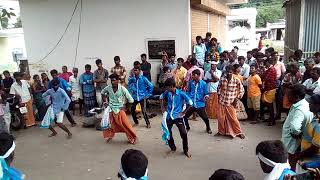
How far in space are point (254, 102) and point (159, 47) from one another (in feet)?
11.6

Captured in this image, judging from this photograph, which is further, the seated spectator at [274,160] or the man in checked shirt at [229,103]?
the man in checked shirt at [229,103]

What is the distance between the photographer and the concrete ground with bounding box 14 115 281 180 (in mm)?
5582

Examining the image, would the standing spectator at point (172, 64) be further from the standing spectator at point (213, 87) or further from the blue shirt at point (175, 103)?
the blue shirt at point (175, 103)

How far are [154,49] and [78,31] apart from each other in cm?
282

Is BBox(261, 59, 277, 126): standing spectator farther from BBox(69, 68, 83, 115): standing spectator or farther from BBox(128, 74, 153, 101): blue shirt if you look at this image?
BBox(69, 68, 83, 115): standing spectator

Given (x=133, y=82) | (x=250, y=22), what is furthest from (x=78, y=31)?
(x=250, y=22)

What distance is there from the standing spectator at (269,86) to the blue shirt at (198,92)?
5.01ft

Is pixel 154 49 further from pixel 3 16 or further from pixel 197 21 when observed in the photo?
pixel 3 16

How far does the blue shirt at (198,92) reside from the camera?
7.07 m

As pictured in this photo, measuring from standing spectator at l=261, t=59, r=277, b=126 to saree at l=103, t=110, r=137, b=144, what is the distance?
329 centimetres

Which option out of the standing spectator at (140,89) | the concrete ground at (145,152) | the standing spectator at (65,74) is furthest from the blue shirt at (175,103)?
the standing spectator at (65,74)

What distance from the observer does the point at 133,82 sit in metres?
8.34

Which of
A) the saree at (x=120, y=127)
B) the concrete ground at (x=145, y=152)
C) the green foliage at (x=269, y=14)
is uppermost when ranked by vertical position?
the green foliage at (x=269, y=14)

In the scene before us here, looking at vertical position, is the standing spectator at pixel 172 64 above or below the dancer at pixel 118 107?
above
